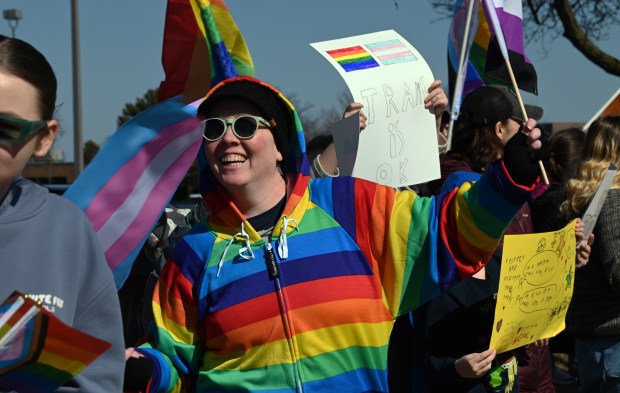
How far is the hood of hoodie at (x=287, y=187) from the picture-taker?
3.54 m

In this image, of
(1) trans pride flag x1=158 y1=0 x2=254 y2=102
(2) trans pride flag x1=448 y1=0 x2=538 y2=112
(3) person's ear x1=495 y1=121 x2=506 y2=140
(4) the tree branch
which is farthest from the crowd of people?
(4) the tree branch

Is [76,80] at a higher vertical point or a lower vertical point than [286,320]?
lower

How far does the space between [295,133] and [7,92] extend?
1.65 m

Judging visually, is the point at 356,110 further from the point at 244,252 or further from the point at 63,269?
the point at 63,269

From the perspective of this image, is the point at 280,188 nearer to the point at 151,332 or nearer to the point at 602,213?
the point at 151,332

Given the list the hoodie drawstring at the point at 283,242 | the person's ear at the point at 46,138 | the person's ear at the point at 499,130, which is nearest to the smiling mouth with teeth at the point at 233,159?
the hoodie drawstring at the point at 283,242

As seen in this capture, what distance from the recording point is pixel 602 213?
16.6 feet

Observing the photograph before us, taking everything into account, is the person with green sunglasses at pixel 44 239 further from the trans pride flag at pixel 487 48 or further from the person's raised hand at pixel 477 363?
the trans pride flag at pixel 487 48

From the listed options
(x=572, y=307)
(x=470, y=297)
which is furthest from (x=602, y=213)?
(x=470, y=297)

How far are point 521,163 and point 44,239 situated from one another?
4.89 ft

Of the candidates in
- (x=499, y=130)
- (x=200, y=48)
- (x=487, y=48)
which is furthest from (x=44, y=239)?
(x=487, y=48)

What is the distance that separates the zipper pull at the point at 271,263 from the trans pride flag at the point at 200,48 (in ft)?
2.62

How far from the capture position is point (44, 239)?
229 centimetres

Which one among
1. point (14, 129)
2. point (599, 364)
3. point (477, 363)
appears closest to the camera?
point (14, 129)
